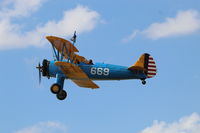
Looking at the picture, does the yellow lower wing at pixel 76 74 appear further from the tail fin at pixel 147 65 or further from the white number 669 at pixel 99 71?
the tail fin at pixel 147 65

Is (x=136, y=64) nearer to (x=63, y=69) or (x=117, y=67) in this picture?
(x=117, y=67)

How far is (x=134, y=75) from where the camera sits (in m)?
24.2

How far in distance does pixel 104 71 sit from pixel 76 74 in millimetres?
1470

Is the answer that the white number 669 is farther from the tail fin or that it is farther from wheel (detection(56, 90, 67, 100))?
wheel (detection(56, 90, 67, 100))

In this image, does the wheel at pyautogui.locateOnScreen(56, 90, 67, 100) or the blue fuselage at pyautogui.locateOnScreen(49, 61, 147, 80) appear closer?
the blue fuselage at pyautogui.locateOnScreen(49, 61, 147, 80)

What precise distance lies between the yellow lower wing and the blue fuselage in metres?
0.37

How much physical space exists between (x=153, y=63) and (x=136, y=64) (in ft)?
3.39

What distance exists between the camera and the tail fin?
24297 mm

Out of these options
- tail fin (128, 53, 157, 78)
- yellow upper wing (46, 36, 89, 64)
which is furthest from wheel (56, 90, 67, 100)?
tail fin (128, 53, 157, 78)

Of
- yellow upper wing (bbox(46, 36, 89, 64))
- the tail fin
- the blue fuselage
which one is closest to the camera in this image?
yellow upper wing (bbox(46, 36, 89, 64))

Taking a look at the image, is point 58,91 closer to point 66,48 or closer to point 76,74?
point 76,74

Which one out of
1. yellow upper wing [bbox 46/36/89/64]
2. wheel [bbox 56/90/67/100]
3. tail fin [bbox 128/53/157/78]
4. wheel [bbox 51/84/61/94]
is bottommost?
wheel [bbox 56/90/67/100]

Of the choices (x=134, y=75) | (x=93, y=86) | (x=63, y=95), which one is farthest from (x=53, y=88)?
(x=134, y=75)

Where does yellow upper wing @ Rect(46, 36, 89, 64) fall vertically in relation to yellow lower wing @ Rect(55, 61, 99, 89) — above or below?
above
